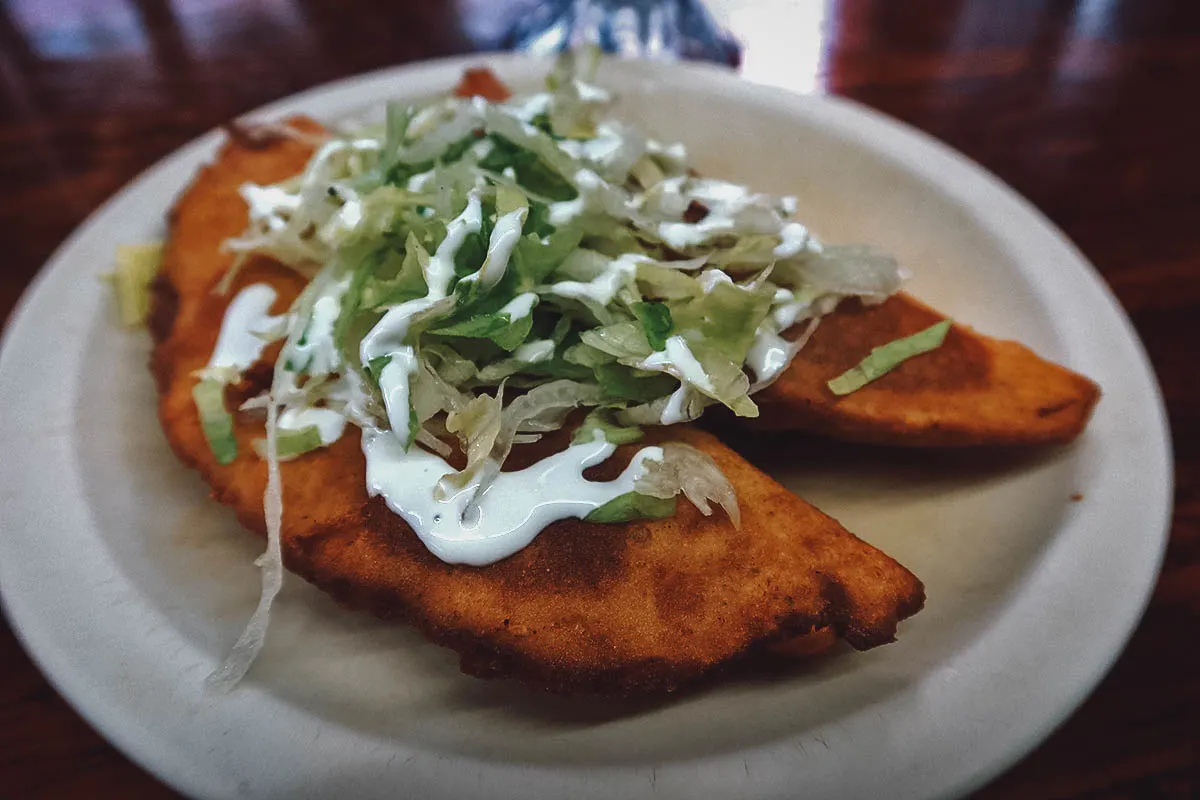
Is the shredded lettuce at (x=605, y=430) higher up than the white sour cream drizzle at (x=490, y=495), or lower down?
higher up

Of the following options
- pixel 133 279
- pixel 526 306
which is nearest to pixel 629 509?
pixel 526 306

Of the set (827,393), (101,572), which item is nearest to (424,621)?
(101,572)

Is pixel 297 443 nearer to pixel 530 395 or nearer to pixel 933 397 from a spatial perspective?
pixel 530 395

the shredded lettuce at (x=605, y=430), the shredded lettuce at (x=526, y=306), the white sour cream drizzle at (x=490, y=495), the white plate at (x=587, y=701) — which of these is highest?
the shredded lettuce at (x=526, y=306)

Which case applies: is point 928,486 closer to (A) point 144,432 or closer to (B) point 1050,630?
(B) point 1050,630

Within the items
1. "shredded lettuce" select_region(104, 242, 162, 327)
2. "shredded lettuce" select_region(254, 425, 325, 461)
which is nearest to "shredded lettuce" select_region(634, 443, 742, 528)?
"shredded lettuce" select_region(254, 425, 325, 461)

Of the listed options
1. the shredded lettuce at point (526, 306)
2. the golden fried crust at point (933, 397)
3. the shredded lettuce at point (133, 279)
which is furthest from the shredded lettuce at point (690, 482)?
the shredded lettuce at point (133, 279)

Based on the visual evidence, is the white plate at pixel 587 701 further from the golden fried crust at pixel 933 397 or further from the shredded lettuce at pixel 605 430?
the shredded lettuce at pixel 605 430

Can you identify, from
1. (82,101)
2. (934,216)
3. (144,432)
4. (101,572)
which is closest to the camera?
(101,572)

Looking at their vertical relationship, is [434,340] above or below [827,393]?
above
